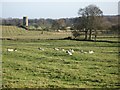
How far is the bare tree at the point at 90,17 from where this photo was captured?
191 ft

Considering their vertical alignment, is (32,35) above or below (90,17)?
below

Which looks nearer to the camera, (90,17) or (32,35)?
(90,17)

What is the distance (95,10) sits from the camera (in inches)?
2351

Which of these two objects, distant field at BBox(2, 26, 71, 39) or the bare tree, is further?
distant field at BBox(2, 26, 71, 39)

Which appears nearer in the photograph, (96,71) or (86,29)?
(96,71)

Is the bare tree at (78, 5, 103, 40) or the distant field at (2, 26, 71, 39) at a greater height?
the bare tree at (78, 5, 103, 40)

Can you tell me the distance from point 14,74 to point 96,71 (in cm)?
463

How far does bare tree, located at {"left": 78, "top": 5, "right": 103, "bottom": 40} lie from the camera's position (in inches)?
2288

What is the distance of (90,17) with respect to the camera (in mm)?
59125

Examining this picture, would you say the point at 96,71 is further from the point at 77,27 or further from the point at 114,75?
the point at 77,27

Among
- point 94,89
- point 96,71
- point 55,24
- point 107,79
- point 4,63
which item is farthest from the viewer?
point 55,24

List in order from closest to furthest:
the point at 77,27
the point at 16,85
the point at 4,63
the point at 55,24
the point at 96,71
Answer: the point at 16,85
the point at 96,71
the point at 4,63
the point at 77,27
the point at 55,24

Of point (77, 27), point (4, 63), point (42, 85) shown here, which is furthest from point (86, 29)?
point (42, 85)

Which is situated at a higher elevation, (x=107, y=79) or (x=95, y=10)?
(x=95, y=10)
